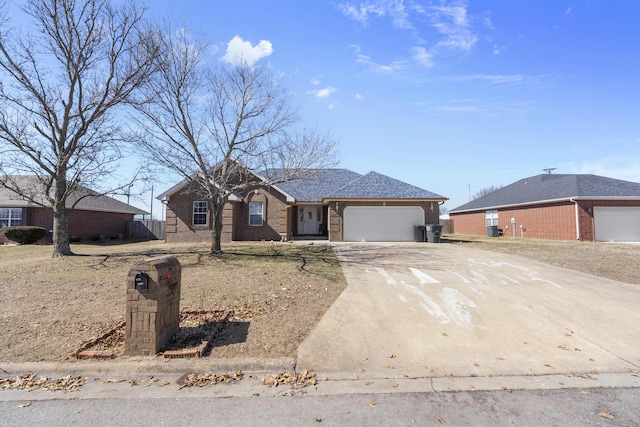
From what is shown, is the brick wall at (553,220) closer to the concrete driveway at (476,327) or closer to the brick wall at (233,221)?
the concrete driveway at (476,327)

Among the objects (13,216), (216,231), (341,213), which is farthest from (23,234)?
(341,213)

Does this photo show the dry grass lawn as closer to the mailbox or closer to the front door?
the mailbox

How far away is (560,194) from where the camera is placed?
20.6 meters

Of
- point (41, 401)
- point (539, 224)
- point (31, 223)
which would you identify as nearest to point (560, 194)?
point (539, 224)

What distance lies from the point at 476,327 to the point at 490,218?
25497mm

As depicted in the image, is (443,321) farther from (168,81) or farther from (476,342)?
(168,81)

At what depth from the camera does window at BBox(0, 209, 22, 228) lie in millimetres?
21000

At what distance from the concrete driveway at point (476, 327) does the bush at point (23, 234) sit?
2191 cm

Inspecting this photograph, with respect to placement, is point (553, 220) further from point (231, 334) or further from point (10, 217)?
point (10, 217)

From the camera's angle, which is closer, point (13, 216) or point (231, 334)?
point (231, 334)

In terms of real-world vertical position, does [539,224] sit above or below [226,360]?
above

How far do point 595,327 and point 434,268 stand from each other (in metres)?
4.55

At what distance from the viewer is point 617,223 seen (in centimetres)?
1938

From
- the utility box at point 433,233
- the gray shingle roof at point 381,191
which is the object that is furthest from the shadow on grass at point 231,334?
the utility box at point 433,233
